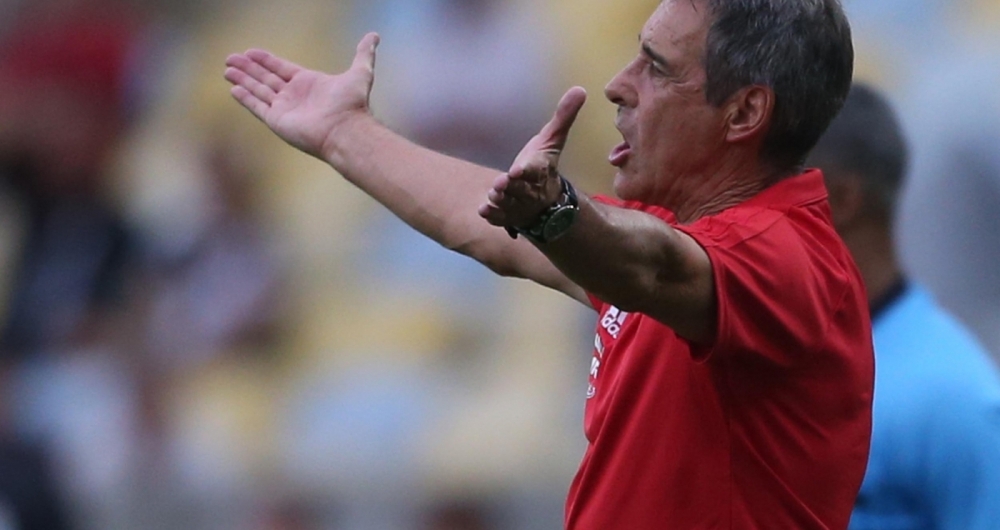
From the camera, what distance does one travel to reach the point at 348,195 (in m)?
3.88

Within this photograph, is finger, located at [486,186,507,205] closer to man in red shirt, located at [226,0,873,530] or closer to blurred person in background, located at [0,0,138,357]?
man in red shirt, located at [226,0,873,530]

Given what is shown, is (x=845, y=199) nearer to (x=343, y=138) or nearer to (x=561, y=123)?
(x=343, y=138)

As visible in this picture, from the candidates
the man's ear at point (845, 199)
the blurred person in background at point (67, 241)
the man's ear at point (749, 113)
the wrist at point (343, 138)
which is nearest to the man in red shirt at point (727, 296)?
the man's ear at point (749, 113)

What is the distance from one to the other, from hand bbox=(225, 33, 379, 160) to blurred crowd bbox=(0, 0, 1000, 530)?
64.3 inches

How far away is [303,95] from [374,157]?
0.17 meters

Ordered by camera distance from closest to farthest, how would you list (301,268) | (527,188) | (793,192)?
(527,188) → (793,192) → (301,268)

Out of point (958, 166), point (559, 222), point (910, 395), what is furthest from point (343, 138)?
point (958, 166)

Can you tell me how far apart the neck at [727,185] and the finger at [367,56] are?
20.9 inches

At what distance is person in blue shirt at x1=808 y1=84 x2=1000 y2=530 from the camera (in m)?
2.42

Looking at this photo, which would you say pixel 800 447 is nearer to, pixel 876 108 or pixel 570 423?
pixel 876 108

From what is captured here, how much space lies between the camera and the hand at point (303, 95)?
2012 mm

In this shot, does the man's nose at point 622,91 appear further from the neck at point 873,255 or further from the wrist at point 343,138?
the neck at point 873,255

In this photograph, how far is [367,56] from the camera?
2.10 m

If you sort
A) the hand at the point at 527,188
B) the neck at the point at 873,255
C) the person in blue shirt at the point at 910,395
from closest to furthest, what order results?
the hand at the point at 527,188 → the person in blue shirt at the point at 910,395 → the neck at the point at 873,255
